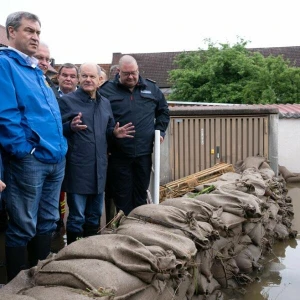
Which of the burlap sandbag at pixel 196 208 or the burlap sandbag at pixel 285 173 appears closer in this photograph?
the burlap sandbag at pixel 196 208

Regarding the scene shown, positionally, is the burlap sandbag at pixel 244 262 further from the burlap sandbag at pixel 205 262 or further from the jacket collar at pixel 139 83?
the jacket collar at pixel 139 83

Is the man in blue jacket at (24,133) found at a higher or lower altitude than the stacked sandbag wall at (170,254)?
higher

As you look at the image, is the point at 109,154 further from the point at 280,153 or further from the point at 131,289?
the point at 280,153

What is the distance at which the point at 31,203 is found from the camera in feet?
9.77

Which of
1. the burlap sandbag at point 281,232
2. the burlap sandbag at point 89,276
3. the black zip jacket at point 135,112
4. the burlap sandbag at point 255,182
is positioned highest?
the black zip jacket at point 135,112

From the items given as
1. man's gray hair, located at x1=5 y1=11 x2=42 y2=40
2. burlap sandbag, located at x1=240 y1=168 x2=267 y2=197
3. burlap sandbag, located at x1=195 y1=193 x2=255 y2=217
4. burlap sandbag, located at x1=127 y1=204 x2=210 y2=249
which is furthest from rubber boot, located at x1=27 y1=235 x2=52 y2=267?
burlap sandbag, located at x1=240 y1=168 x2=267 y2=197

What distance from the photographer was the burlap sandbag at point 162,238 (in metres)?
2.84

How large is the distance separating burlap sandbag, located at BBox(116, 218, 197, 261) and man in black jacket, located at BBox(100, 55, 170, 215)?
4.42ft

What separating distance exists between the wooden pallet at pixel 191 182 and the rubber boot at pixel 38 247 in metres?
2.78

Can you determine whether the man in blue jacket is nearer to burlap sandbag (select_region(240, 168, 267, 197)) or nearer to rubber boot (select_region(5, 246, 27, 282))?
rubber boot (select_region(5, 246, 27, 282))

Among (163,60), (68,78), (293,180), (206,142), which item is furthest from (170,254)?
(163,60)

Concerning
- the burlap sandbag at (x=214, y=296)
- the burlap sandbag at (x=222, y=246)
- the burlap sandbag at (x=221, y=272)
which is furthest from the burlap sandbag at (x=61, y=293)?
the burlap sandbag at (x=221, y=272)

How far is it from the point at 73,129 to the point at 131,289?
5.25 feet

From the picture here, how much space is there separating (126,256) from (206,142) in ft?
16.5
